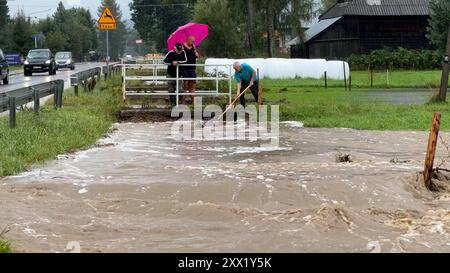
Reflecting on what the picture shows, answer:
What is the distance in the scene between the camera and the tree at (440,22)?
155 feet

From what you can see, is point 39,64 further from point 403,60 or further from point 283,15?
point 403,60

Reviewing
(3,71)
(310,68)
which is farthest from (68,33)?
(3,71)

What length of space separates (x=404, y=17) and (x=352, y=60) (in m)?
6.96

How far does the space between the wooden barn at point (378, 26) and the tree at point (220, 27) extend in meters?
8.40

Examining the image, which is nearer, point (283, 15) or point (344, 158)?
point (344, 158)

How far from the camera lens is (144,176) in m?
9.95

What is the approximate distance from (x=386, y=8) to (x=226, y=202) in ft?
170

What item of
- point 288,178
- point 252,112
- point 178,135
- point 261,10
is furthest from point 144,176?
point 261,10

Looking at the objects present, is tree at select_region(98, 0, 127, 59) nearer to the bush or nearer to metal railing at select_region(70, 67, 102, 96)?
the bush

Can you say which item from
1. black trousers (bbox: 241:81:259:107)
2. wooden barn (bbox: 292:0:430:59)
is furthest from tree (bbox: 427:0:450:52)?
black trousers (bbox: 241:81:259:107)

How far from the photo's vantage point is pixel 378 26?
57031mm

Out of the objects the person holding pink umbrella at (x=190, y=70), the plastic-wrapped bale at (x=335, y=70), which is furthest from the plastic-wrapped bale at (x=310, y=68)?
the person holding pink umbrella at (x=190, y=70)

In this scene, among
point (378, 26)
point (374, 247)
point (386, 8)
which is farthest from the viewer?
point (386, 8)

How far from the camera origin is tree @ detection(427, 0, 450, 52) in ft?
155
